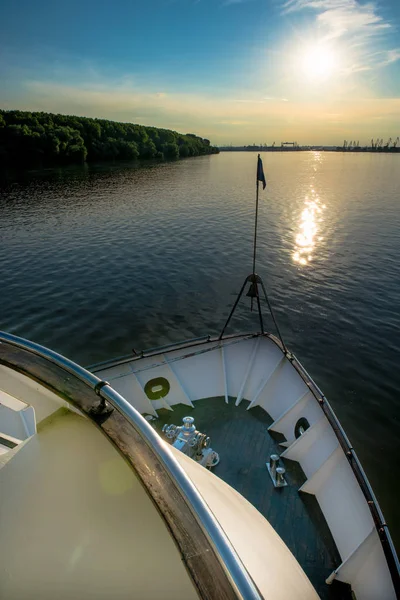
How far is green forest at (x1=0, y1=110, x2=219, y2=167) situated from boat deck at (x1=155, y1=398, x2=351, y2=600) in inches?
4474

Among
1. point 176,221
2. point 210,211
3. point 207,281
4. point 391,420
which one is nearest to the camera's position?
point 391,420

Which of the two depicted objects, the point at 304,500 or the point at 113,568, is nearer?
the point at 113,568

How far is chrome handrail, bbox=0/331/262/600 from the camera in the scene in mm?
2281

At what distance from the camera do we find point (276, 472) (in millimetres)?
10242

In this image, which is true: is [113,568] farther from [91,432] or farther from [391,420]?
[391,420]

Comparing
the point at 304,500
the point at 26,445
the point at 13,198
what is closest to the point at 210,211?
the point at 13,198

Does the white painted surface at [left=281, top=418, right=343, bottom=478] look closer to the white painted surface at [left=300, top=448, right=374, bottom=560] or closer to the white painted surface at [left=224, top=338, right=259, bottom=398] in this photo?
the white painted surface at [left=300, top=448, right=374, bottom=560]

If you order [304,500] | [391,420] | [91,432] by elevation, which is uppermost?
[91,432]

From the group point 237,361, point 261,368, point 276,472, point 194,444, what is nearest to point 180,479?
point 194,444

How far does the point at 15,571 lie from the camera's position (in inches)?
134

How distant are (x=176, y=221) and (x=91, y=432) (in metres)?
44.8

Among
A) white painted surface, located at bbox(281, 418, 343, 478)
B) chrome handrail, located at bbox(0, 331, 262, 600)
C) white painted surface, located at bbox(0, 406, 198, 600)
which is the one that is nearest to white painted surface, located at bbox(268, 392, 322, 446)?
white painted surface, located at bbox(281, 418, 343, 478)

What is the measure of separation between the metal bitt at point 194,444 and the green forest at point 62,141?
376 ft

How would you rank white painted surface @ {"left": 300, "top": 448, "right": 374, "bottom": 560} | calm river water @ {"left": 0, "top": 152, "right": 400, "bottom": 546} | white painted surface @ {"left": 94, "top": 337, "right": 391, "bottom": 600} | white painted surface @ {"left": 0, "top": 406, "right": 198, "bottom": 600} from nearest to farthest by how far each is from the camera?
white painted surface @ {"left": 0, "top": 406, "right": 198, "bottom": 600} < white painted surface @ {"left": 300, "top": 448, "right": 374, "bottom": 560} < white painted surface @ {"left": 94, "top": 337, "right": 391, "bottom": 600} < calm river water @ {"left": 0, "top": 152, "right": 400, "bottom": 546}
